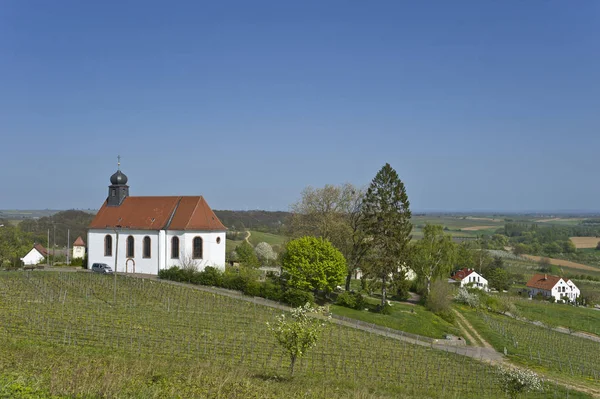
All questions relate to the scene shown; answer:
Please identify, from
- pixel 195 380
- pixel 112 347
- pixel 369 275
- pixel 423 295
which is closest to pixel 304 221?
pixel 369 275

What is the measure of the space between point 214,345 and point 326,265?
19.1 meters

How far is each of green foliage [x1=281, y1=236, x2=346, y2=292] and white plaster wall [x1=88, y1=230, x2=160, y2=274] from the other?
1529cm

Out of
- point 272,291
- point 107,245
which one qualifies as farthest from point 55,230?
point 272,291

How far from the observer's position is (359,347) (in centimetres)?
3303

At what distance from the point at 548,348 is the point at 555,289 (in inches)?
1791

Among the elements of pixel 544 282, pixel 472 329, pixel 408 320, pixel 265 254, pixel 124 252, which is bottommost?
pixel 544 282

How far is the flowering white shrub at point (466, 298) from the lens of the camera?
64.9 m

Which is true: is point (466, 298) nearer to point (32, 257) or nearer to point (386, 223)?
point (386, 223)

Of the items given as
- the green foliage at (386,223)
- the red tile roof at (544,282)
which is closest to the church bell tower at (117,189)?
the green foliage at (386,223)

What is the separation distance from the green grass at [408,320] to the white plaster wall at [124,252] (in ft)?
65.5

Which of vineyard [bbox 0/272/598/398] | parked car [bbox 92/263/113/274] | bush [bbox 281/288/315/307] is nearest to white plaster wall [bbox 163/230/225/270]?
parked car [bbox 92/263/113/274]

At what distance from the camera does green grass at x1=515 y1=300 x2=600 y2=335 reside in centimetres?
6150

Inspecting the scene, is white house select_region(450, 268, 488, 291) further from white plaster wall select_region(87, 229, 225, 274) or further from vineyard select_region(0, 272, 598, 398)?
white plaster wall select_region(87, 229, 225, 274)

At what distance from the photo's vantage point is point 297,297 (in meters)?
45.2
